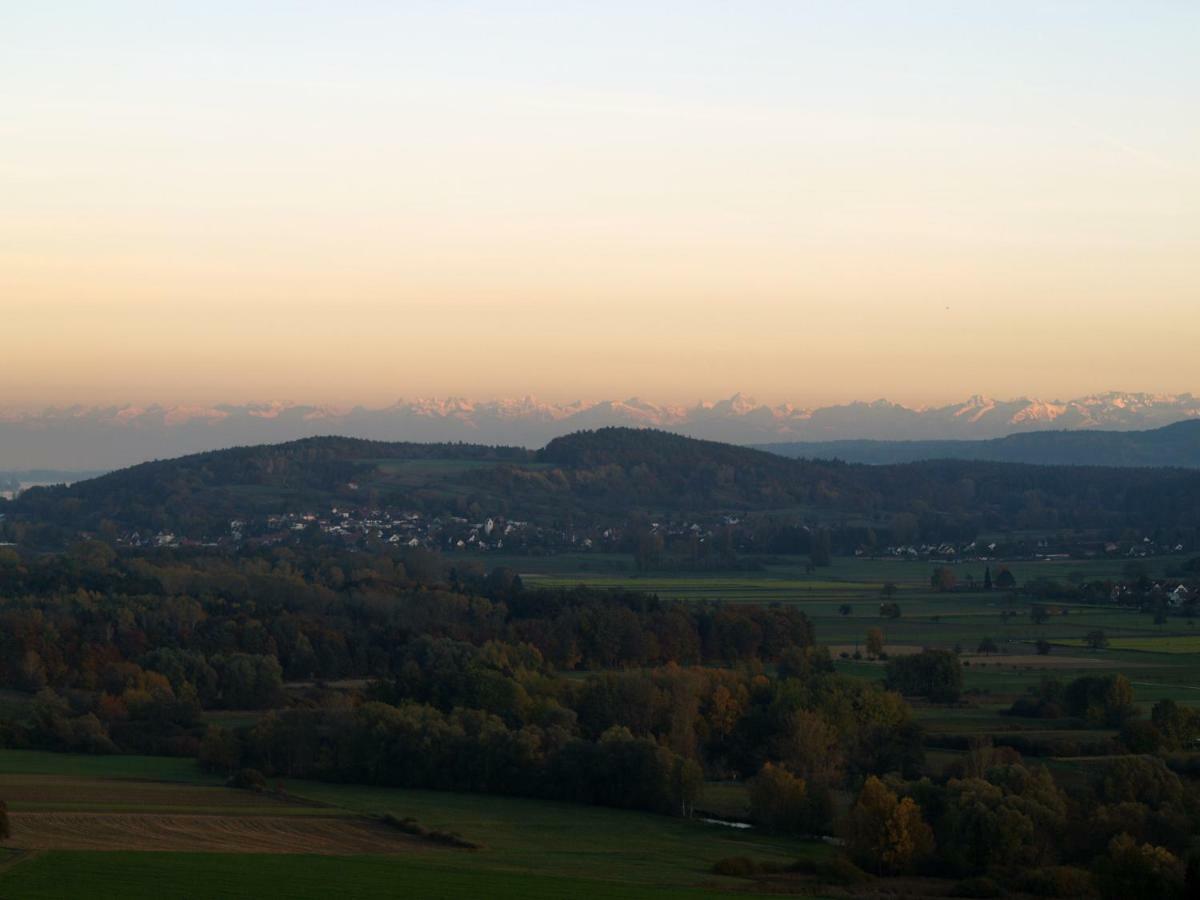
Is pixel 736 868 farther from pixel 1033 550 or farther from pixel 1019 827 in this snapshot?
pixel 1033 550

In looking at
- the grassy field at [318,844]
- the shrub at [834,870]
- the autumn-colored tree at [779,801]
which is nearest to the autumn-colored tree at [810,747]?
the autumn-colored tree at [779,801]

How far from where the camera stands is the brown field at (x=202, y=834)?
38.1 meters

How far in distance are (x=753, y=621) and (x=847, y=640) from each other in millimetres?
4879

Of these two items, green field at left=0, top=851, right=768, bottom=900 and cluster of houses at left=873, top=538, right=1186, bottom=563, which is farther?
cluster of houses at left=873, top=538, right=1186, bottom=563

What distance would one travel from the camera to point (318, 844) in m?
39.7

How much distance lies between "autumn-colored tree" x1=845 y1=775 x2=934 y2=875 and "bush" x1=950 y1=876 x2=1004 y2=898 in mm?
2284

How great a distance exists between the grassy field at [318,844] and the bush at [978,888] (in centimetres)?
449

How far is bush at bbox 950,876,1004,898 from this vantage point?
119 feet

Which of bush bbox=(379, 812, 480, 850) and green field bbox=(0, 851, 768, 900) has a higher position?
green field bbox=(0, 851, 768, 900)

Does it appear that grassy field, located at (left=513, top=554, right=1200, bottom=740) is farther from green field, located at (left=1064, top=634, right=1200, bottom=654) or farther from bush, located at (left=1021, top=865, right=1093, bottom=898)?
bush, located at (left=1021, top=865, right=1093, bottom=898)

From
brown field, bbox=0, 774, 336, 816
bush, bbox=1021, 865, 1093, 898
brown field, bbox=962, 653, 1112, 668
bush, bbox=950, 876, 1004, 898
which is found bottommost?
bush, bbox=950, 876, 1004, 898

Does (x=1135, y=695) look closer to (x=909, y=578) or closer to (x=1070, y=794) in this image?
(x=1070, y=794)

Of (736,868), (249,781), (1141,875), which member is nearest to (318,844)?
(736,868)

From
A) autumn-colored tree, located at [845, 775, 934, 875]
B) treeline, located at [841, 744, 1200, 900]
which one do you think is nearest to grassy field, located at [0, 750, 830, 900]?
autumn-colored tree, located at [845, 775, 934, 875]
